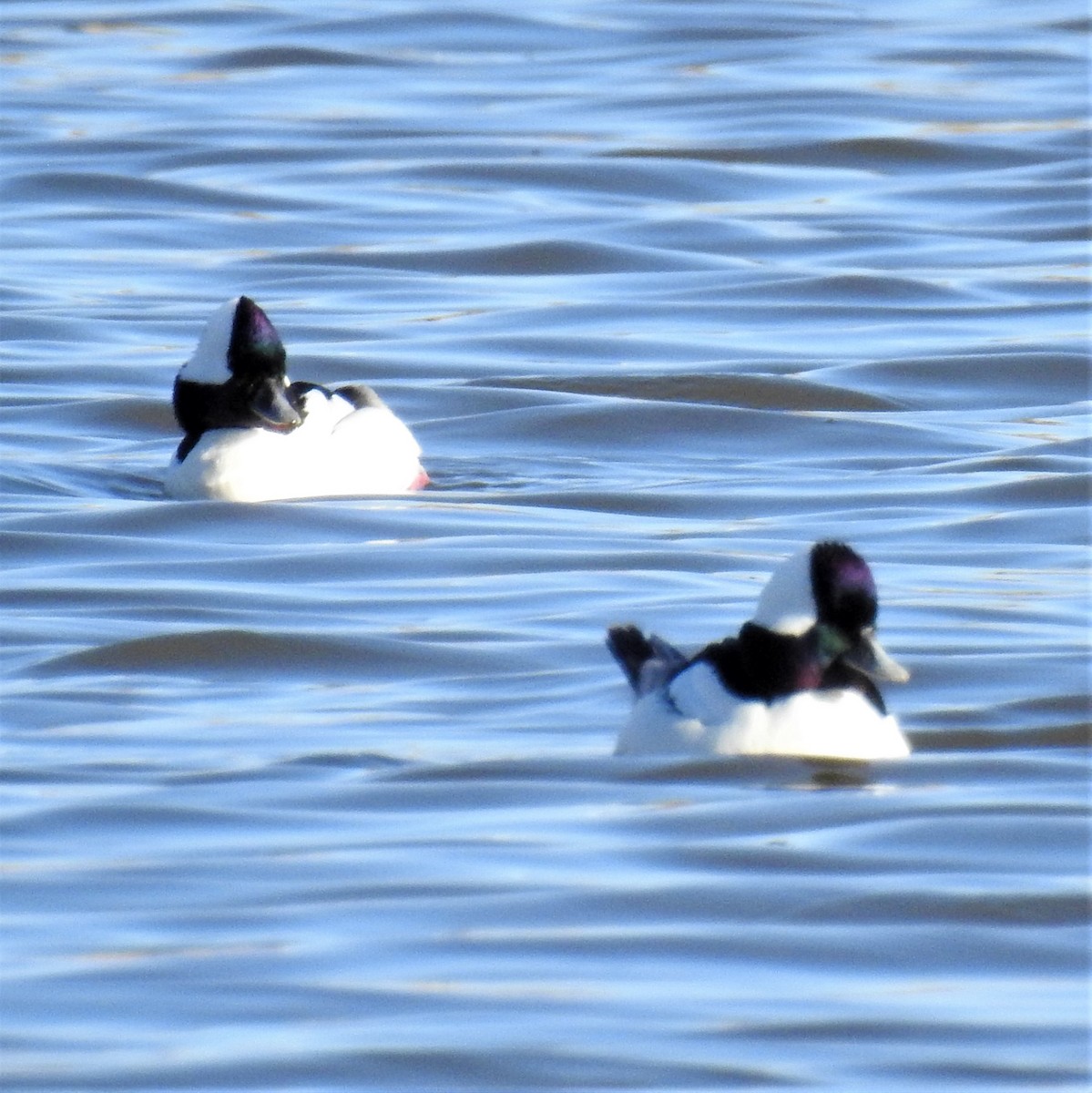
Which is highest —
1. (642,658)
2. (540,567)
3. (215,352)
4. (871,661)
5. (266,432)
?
(215,352)

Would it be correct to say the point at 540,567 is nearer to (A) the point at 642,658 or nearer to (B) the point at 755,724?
(A) the point at 642,658

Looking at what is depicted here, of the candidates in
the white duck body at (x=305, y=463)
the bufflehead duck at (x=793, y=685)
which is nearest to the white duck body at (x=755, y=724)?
the bufflehead duck at (x=793, y=685)

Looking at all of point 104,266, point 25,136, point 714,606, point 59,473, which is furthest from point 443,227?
point 714,606

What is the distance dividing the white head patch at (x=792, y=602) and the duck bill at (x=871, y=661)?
16 centimetres

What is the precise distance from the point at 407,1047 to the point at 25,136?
16.3m

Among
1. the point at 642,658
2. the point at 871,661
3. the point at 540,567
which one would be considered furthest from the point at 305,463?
the point at 871,661

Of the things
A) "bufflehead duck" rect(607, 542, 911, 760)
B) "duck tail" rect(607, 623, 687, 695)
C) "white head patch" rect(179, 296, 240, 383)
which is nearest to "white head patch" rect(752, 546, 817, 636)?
"bufflehead duck" rect(607, 542, 911, 760)

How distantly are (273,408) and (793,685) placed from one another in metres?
5.14

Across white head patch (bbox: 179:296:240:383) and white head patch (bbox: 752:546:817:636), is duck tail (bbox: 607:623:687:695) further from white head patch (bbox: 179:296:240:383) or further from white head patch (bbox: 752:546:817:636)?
white head patch (bbox: 179:296:240:383)

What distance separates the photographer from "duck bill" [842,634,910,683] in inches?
299

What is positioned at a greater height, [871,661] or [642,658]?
[642,658]

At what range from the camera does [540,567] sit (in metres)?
10.5

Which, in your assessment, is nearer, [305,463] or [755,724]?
[755,724]

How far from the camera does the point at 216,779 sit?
7.51m
